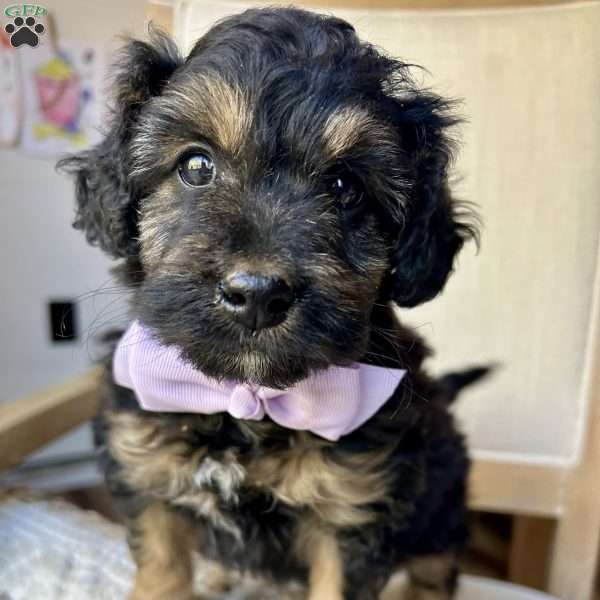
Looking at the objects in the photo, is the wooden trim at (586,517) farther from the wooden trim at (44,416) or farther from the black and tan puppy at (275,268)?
the wooden trim at (44,416)

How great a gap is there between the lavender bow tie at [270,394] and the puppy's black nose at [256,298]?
0.25 meters

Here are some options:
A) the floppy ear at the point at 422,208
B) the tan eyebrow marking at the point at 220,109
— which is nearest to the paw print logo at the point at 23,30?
the tan eyebrow marking at the point at 220,109

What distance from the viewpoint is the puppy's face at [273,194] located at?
1.16 meters

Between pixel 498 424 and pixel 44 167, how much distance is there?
1789 mm

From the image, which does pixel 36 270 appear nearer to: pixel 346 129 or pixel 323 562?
pixel 323 562

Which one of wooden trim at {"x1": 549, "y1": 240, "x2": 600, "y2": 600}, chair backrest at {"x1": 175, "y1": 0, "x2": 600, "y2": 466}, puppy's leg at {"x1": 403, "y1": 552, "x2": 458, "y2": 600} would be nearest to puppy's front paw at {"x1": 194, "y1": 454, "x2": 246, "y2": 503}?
puppy's leg at {"x1": 403, "y1": 552, "x2": 458, "y2": 600}

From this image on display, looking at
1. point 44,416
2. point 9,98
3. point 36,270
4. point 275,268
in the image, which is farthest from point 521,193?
point 36,270

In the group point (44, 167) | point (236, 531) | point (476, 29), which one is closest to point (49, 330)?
point (44, 167)

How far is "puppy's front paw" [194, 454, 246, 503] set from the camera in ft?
4.86

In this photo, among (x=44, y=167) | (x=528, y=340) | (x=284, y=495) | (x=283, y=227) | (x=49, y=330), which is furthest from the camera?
(x=49, y=330)

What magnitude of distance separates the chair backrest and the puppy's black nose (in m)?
1.05

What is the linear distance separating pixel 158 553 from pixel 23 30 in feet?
3.76

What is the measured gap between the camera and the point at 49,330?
305 centimetres

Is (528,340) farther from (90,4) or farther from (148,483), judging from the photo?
(90,4)
